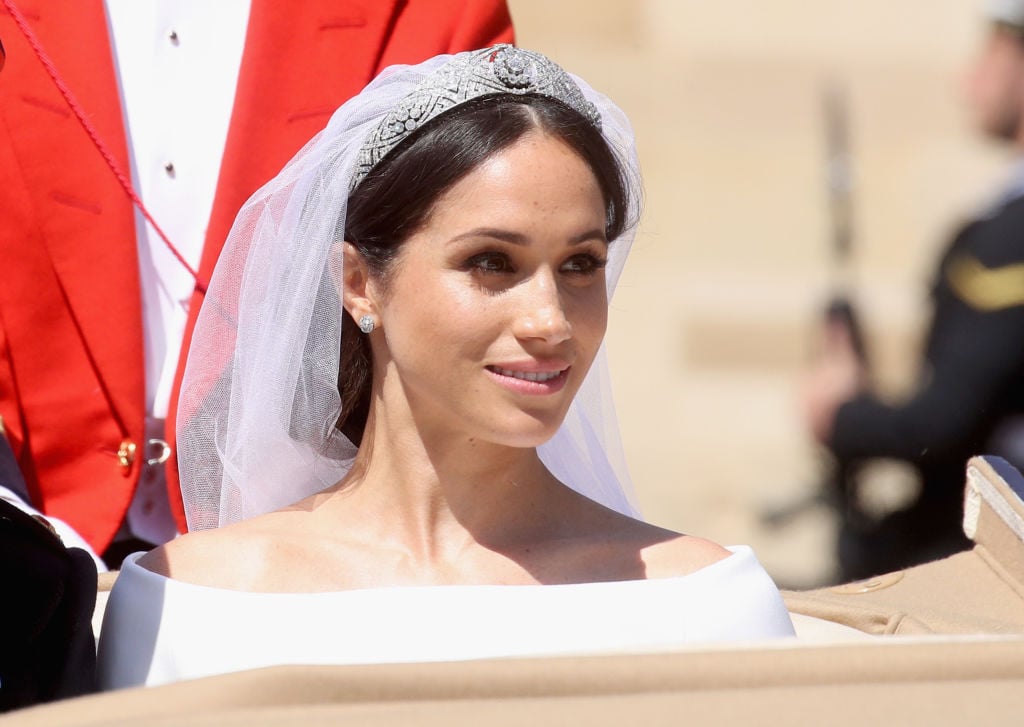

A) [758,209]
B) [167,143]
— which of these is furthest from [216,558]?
[758,209]

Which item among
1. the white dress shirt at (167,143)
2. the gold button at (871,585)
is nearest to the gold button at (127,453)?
the white dress shirt at (167,143)

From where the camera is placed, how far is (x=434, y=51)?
10.3 ft

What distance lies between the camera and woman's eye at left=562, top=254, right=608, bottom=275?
8.20 feet

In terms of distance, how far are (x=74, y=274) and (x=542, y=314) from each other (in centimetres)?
99

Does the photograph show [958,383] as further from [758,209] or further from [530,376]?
[758,209]

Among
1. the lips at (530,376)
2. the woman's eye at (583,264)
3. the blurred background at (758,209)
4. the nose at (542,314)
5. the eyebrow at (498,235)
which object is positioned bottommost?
the blurred background at (758,209)

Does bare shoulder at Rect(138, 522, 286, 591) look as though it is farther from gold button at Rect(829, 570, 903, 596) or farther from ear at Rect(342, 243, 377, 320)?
gold button at Rect(829, 570, 903, 596)

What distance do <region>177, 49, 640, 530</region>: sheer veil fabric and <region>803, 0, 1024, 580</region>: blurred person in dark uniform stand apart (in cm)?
152

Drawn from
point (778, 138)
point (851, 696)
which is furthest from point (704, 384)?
point (851, 696)

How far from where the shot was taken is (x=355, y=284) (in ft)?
8.63

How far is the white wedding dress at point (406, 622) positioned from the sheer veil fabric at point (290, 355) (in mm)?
302

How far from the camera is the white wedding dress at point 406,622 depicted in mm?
2383

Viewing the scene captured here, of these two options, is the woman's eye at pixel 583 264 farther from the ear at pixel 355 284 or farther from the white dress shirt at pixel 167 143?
the white dress shirt at pixel 167 143

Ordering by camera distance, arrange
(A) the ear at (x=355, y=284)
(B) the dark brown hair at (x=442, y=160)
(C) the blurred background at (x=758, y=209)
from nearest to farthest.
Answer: (B) the dark brown hair at (x=442, y=160) < (A) the ear at (x=355, y=284) < (C) the blurred background at (x=758, y=209)
